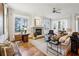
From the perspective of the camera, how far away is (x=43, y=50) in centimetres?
255

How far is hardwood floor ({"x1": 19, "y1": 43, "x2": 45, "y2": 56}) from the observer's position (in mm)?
2539

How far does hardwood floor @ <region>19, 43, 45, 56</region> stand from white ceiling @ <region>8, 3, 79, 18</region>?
701mm

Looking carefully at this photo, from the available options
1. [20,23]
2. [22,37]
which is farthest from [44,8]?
[22,37]

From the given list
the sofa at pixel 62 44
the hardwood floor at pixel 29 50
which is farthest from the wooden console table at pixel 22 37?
the sofa at pixel 62 44

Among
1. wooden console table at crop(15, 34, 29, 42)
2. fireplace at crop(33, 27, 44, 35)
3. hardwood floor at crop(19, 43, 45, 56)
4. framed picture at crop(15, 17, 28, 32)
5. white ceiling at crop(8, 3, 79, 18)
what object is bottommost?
hardwood floor at crop(19, 43, 45, 56)

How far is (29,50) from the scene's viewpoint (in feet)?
8.31

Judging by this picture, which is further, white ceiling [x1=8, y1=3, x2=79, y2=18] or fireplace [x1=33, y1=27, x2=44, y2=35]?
fireplace [x1=33, y1=27, x2=44, y2=35]

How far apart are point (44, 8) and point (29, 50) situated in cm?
96

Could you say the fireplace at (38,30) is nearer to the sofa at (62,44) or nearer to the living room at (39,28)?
the living room at (39,28)

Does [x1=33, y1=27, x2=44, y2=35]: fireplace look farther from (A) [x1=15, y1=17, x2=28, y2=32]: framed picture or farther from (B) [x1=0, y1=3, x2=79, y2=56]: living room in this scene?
(A) [x1=15, y1=17, x2=28, y2=32]: framed picture

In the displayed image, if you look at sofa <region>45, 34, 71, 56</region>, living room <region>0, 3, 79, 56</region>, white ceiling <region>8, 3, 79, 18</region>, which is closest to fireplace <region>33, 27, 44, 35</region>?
living room <region>0, 3, 79, 56</region>

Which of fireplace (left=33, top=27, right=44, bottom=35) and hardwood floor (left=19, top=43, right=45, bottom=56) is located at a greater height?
fireplace (left=33, top=27, right=44, bottom=35)

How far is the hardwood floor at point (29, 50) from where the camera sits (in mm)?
2539

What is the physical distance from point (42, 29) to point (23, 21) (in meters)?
0.45
